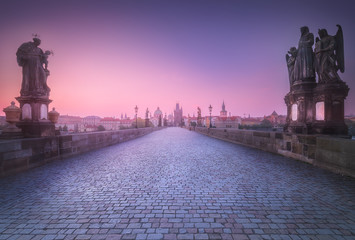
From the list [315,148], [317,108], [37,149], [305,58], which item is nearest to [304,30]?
[305,58]

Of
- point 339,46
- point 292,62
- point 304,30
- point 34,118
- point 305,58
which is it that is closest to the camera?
point 339,46

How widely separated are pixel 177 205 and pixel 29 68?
768 cm

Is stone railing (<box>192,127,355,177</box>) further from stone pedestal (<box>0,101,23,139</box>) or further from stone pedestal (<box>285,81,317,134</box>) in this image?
stone pedestal (<box>0,101,23,139</box>)

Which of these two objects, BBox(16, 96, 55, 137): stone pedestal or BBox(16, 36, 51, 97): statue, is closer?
BBox(16, 96, 55, 137): stone pedestal

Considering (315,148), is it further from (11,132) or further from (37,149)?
(11,132)

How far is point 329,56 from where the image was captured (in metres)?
5.93

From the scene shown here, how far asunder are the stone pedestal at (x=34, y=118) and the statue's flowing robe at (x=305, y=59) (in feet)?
35.1

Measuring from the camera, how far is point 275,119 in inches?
4557

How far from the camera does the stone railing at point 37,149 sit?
4266 millimetres

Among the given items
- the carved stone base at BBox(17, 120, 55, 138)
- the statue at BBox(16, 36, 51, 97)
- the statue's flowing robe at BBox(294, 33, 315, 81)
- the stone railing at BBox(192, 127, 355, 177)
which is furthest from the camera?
the statue's flowing robe at BBox(294, 33, 315, 81)

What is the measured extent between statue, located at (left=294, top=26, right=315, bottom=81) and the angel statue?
0.57m

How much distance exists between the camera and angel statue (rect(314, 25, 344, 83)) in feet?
19.2

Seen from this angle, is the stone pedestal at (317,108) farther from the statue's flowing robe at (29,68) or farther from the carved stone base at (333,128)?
the statue's flowing robe at (29,68)

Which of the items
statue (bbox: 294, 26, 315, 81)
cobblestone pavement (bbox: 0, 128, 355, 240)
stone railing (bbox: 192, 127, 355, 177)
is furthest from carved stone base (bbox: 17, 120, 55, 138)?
statue (bbox: 294, 26, 315, 81)
